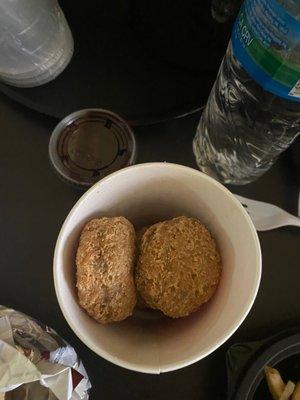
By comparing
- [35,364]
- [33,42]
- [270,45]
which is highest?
[270,45]

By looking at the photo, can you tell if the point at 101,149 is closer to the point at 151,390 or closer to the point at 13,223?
the point at 13,223

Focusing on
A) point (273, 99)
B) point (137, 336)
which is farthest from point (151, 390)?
point (273, 99)

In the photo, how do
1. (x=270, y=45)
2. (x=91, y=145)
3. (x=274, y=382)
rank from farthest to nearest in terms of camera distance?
(x=91, y=145), (x=274, y=382), (x=270, y=45)

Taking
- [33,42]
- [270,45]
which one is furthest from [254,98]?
[33,42]

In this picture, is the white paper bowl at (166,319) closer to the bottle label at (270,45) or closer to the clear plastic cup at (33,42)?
the bottle label at (270,45)

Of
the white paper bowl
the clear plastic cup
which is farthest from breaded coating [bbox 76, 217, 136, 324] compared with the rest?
the clear plastic cup

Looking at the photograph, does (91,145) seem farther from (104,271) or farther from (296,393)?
(296,393)
